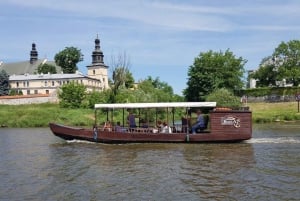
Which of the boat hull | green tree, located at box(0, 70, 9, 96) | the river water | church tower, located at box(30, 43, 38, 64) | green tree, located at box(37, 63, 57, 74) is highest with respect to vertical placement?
church tower, located at box(30, 43, 38, 64)

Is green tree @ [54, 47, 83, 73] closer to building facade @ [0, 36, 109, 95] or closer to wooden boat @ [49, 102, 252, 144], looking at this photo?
building facade @ [0, 36, 109, 95]

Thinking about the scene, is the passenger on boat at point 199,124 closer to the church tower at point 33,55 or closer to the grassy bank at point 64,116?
the grassy bank at point 64,116

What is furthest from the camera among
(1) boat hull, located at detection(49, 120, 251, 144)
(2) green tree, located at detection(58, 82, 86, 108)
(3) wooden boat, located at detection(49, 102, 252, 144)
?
(2) green tree, located at detection(58, 82, 86, 108)

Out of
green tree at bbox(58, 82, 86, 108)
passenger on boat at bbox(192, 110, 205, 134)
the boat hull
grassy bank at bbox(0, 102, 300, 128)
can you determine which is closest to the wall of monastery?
green tree at bbox(58, 82, 86, 108)

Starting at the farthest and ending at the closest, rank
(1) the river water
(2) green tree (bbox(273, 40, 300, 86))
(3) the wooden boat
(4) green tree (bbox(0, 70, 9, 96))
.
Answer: (4) green tree (bbox(0, 70, 9, 96)) → (2) green tree (bbox(273, 40, 300, 86)) → (3) the wooden boat → (1) the river water

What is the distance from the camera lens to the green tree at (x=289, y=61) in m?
82.1

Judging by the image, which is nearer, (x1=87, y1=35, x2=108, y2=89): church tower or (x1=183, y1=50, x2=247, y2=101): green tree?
(x1=183, y1=50, x2=247, y2=101): green tree

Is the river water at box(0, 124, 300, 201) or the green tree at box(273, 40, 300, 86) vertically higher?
the green tree at box(273, 40, 300, 86)

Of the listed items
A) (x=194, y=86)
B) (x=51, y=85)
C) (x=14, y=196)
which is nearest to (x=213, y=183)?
(x=14, y=196)

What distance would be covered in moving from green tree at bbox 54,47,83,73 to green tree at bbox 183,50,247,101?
4843 cm

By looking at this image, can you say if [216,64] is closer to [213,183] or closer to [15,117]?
[15,117]

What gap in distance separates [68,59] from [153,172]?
356ft

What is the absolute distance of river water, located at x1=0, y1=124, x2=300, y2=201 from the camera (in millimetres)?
14422

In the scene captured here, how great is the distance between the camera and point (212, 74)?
255 ft
